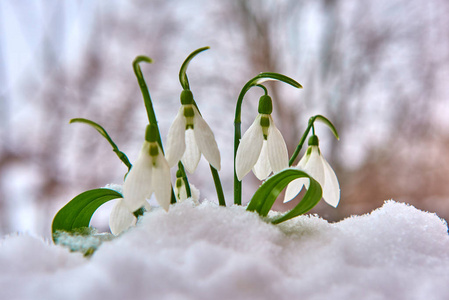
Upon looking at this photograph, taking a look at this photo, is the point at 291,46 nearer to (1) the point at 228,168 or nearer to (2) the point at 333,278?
(1) the point at 228,168

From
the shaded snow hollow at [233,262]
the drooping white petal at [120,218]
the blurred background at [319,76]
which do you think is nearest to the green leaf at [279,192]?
the shaded snow hollow at [233,262]

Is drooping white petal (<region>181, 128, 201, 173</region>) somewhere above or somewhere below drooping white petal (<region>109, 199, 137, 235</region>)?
above

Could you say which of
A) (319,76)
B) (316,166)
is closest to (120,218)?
(316,166)

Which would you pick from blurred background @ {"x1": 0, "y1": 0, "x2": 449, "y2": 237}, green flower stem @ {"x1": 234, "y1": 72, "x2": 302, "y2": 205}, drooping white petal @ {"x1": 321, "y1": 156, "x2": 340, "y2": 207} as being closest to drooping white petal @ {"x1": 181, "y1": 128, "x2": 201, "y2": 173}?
green flower stem @ {"x1": 234, "y1": 72, "x2": 302, "y2": 205}

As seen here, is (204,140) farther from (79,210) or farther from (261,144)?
(79,210)

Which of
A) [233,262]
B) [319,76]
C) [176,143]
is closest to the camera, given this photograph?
[233,262]

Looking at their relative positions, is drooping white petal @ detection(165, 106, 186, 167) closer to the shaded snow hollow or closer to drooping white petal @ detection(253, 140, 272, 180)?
the shaded snow hollow

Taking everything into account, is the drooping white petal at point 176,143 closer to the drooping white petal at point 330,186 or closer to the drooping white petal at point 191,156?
the drooping white petal at point 191,156
